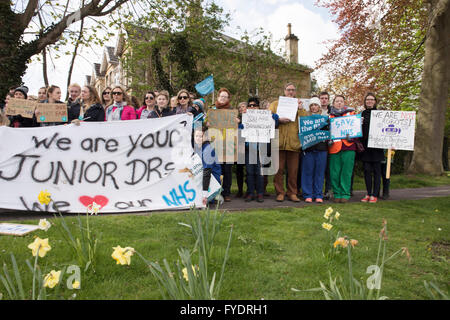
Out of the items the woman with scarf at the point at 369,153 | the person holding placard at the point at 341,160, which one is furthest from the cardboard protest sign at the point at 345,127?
the woman with scarf at the point at 369,153

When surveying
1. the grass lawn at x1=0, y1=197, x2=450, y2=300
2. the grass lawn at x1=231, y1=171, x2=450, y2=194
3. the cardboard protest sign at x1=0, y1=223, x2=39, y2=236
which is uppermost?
the cardboard protest sign at x1=0, y1=223, x2=39, y2=236

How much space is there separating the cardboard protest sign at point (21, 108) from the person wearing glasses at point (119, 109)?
1371mm

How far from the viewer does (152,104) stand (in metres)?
6.20

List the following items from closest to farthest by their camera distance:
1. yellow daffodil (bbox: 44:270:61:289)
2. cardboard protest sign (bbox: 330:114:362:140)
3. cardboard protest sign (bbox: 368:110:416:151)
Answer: yellow daffodil (bbox: 44:270:61:289) < cardboard protest sign (bbox: 330:114:362:140) < cardboard protest sign (bbox: 368:110:416:151)

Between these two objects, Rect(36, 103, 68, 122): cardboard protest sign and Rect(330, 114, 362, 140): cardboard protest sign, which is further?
Rect(330, 114, 362, 140): cardboard protest sign

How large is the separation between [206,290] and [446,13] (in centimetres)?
1516

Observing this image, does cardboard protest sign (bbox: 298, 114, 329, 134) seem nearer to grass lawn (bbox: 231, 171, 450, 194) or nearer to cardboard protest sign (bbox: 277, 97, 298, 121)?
cardboard protest sign (bbox: 277, 97, 298, 121)

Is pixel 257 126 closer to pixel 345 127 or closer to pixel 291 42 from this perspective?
pixel 345 127

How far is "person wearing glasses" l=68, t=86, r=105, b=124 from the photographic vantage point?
5809 mm

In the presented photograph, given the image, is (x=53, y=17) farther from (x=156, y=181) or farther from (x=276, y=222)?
(x=276, y=222)

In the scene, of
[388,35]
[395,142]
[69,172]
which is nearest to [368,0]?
[388,35]

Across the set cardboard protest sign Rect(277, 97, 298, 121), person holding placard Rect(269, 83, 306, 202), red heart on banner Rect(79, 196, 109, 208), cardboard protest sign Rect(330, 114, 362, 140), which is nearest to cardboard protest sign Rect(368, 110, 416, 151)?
cardboard protest sign Rect(330, 114, 362, 140)

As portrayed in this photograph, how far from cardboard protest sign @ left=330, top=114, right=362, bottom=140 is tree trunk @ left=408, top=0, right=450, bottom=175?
8082mm

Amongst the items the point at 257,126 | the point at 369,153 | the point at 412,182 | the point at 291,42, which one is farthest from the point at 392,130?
the point at 291,42
